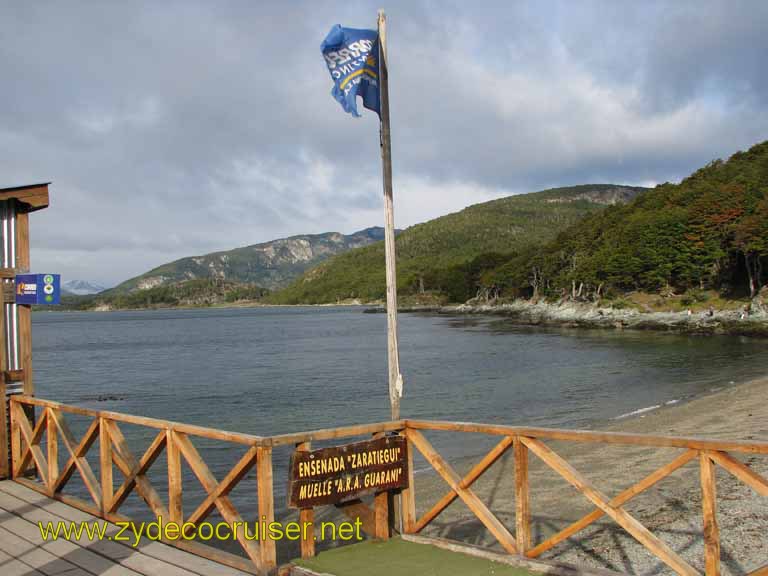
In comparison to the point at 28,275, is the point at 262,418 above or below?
below

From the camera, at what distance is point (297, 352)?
5791 cm

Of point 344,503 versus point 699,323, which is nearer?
point 344,503

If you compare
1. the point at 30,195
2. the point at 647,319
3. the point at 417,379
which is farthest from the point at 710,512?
the point at 647,319

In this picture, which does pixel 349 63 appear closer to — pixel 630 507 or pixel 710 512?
pixel 710 512

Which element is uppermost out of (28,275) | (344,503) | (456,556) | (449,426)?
(28,275)

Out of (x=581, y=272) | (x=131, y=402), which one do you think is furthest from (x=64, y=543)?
(x=581, y=272)

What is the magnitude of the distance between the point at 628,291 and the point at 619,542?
3456 inches

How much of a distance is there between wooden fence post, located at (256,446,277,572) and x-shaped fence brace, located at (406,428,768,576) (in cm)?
158

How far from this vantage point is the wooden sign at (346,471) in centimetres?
567

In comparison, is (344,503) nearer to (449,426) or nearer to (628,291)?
(449,426)

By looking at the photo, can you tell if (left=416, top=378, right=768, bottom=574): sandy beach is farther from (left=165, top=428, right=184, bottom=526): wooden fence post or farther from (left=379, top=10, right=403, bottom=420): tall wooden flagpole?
(left=165, top=428, right=184, bottom=526): wooden fence post

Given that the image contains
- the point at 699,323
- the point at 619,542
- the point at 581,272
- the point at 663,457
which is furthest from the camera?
the point at 581,272

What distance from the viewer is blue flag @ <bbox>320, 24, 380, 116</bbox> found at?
6.63 meters

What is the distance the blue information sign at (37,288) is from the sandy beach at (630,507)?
606cm
